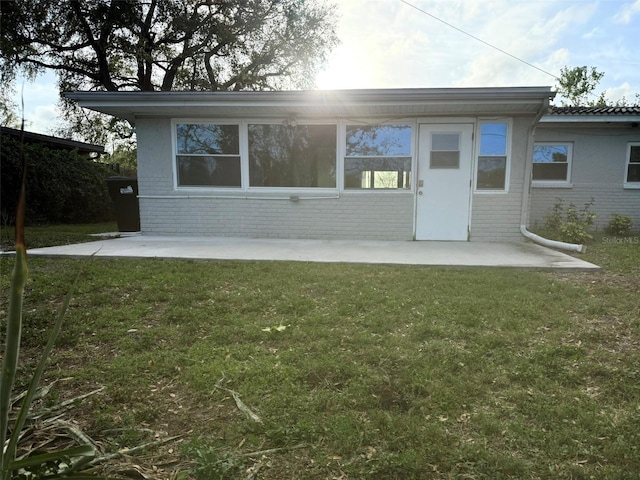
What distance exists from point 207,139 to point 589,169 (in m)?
8.90

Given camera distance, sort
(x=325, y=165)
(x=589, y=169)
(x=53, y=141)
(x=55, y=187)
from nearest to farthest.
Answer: (x=325, y=165) → (x=589, y=169) → (x=55, y=187) → (x=53, y=141)

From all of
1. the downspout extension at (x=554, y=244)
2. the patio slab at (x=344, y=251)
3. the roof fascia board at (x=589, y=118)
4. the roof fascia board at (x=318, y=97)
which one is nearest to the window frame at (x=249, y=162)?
the roof fascia board at (x=318, y=97)

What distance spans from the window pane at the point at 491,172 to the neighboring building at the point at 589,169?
2.94 metres

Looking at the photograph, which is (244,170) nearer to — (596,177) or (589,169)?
(589,169)

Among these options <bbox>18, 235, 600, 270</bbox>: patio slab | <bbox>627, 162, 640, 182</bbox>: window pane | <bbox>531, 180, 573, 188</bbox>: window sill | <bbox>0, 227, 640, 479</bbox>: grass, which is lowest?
<bbox>0, 227, 640, 479</bbox>: grass

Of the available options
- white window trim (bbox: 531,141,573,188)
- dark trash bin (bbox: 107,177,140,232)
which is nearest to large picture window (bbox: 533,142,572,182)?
white window trim (bbox: 531,141,573,188)

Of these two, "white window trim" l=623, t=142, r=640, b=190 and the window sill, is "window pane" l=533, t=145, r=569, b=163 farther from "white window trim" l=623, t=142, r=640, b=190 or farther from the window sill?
"white window trim" l=623, t=142, r=640, b=190

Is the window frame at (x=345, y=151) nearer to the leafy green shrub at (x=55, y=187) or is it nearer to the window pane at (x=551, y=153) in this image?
the window pane at (x=551, y=153)

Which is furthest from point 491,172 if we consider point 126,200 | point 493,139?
point 126,200

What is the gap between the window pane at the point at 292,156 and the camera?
25.7 ft

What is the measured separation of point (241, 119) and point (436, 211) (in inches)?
164

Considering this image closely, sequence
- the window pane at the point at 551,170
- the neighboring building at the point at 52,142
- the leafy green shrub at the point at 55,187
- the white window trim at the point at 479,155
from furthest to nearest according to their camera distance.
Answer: the neighboring building at the point at 52,142 → the leafy green shrub at the point at 55,187 → the window pane at the point at 551,170 → the white window trim at the point at 479,155

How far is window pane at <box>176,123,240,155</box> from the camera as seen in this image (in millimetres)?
7988

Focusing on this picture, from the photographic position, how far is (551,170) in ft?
32.5
